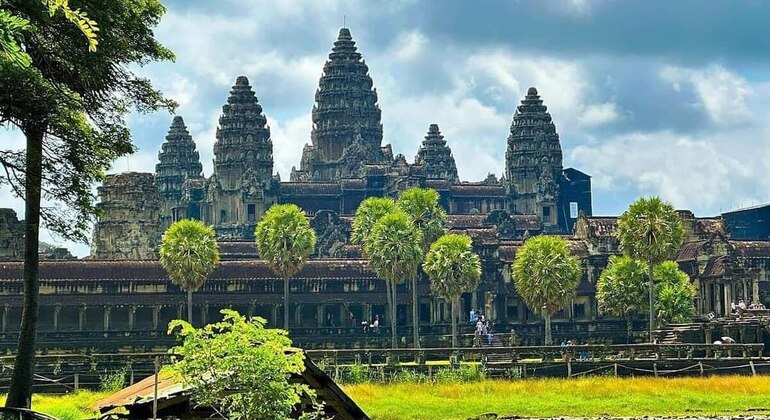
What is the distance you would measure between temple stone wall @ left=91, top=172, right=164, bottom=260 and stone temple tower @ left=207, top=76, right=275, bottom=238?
29.5 meters

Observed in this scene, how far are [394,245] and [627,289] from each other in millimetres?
14437

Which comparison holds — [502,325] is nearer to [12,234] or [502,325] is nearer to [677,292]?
[677,292]

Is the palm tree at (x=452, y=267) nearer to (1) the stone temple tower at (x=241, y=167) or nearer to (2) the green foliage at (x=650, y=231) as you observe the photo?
(2) the green foliage at (x=650, y=231)

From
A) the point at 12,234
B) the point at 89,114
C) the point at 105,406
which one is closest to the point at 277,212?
the point at 12,234

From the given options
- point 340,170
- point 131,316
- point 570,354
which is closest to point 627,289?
point 570,354

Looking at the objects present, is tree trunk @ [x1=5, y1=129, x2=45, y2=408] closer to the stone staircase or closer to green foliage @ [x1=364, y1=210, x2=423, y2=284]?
the stone staircase

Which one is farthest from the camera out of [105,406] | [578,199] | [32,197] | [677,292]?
[578,199]

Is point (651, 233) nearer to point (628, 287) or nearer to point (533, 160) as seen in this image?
point (628, 287)

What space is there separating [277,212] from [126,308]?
40.7 ft

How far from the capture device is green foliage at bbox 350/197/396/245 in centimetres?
7894

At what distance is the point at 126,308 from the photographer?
81688 mm

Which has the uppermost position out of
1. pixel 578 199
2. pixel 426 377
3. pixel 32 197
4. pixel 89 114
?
pixel 578 199

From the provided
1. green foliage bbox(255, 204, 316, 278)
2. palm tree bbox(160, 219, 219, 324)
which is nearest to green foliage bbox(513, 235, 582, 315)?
green foliage bbox(255, 204, 316, 278)

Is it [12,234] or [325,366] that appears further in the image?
[12,234]
